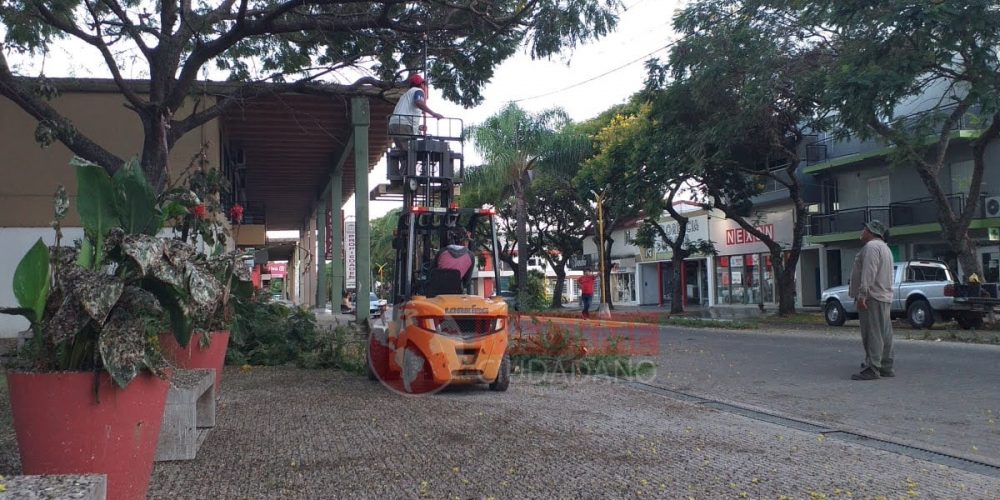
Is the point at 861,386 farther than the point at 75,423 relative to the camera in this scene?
Yes

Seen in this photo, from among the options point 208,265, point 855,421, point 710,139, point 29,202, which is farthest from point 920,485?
point 710,139

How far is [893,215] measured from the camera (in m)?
27.7

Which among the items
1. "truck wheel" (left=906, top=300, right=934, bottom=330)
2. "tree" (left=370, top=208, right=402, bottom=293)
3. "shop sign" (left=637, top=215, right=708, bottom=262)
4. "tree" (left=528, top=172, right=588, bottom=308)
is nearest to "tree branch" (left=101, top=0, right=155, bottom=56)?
"truck wheel" (left=906, top=300, right=934, bottom=330)

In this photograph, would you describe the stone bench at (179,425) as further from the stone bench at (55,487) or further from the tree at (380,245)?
the tree at (380,245)

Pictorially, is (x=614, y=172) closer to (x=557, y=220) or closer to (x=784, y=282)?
(x=784, y=282)

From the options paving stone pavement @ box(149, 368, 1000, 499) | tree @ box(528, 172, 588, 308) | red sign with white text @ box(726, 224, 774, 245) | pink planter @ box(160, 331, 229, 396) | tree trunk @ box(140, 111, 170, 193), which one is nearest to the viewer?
paving stone pavement @ box(149, 368, 1000, 499)

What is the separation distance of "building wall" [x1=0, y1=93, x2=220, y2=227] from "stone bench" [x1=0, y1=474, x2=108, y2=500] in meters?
12.7

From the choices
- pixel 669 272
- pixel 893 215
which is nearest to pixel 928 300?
pixel 893 215

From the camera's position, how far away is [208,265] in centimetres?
437

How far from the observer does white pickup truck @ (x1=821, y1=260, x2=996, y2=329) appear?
18641 mm

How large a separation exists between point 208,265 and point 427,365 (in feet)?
13.3

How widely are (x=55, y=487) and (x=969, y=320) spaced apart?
67.8 ft

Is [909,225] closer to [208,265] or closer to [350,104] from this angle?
[350,104]

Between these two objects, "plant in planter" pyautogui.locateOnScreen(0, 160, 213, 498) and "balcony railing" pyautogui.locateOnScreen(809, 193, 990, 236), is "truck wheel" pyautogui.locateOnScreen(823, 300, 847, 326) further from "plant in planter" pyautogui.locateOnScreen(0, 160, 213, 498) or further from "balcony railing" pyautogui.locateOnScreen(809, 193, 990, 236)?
"plant in planter" pyautogui.locateOnScreen(0, 160, 213, 498)
